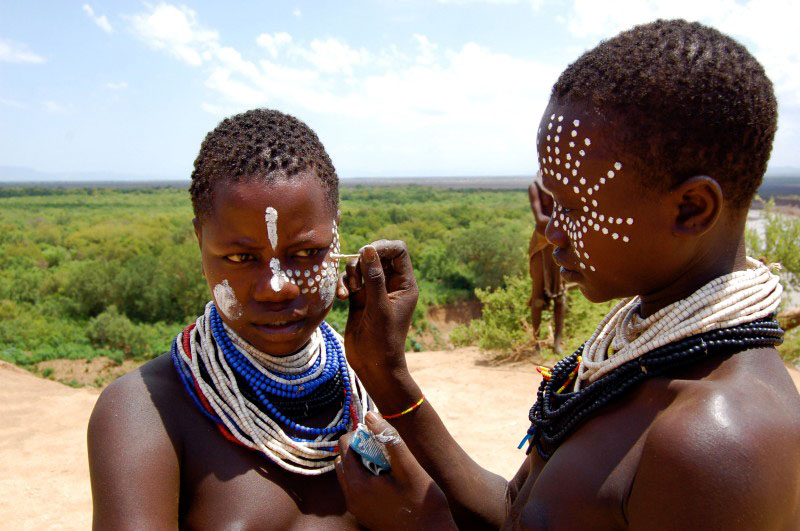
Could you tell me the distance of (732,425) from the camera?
1086mm

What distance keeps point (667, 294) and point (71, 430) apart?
22.0ft

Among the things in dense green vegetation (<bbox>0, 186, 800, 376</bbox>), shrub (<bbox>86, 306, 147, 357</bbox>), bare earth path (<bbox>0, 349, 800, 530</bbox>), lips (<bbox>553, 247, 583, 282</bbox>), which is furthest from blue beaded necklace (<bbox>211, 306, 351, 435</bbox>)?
shrub (<bbox>86, 306, 147, 357</bbox>)

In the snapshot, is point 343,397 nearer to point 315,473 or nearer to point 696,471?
point 315,473

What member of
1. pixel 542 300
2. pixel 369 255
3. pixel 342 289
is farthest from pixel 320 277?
pixel 542 300

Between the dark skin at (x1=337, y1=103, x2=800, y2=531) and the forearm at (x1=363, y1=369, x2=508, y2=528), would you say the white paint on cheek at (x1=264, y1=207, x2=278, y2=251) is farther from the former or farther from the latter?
the dark skin at (x1=337, y1=103, x2=800, y2=531)

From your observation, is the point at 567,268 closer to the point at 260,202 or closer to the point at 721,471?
the point at 721,471

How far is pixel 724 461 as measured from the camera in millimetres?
1062

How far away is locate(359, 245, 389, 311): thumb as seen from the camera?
1867mm

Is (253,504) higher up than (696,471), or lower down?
lower down

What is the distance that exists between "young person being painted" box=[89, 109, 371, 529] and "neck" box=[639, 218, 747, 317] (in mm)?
1041

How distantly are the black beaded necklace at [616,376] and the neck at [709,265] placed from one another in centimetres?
13

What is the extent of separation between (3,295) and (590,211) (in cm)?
2329

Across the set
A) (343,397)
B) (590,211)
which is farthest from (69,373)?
(590,211)

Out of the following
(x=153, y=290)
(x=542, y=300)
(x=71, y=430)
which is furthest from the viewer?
(x=153, y=290)
